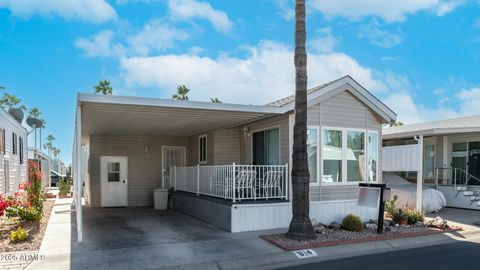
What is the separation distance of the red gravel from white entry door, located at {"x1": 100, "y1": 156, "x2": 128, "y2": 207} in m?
7.69

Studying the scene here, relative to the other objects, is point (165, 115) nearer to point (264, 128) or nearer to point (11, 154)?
point (264, 128)

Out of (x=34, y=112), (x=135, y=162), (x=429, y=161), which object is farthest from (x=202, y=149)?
(x=34, y=112)

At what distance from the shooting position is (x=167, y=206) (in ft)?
43.9

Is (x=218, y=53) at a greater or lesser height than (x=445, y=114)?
greater

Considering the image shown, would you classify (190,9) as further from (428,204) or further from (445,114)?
(445,114)

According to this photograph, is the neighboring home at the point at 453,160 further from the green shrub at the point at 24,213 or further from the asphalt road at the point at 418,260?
the green shrub at the point at 24,213

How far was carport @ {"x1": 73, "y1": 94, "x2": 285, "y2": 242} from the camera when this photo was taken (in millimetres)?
7430

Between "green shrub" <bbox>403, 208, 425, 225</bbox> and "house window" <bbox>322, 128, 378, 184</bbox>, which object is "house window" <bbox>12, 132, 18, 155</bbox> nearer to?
"house window" <bbox>322, 128, 378, 184</bbox>

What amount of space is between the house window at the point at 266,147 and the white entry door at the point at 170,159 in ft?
14.4

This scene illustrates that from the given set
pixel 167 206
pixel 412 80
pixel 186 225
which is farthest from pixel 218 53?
pixel 412 80

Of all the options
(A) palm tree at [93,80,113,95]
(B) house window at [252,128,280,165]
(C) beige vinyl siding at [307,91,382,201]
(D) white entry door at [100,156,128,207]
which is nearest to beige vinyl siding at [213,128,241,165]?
(B) house window at [252,128,280,165]

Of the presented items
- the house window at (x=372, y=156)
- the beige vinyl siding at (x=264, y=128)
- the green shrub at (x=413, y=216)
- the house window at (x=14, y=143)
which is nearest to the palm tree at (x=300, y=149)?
the beige vinyl siding at (x=264, y=128)

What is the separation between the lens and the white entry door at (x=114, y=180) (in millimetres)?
13820

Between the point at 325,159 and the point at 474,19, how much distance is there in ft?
29.9
